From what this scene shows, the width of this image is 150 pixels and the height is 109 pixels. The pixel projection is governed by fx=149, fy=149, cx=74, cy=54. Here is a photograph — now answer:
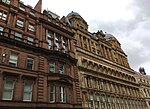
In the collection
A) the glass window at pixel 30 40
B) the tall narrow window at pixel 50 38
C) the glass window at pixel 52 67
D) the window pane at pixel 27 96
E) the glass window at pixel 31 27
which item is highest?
A: the glass window at pixel 31 27

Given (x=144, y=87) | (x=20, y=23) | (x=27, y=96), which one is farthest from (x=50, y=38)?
(x=144, y=87)

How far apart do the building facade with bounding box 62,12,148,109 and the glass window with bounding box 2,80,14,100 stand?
12.4 m

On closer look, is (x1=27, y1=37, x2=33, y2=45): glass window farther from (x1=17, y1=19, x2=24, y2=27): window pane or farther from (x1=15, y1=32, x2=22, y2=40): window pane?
(x1=17, y1=19, x2=24, y2=27): window pane

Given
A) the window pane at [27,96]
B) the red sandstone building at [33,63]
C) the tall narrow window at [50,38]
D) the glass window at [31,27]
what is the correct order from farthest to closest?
the tall narrow window at [50,38] < the glass window at [31,27] < the window pane at [27,96] < the red sandstone building at [33,63]

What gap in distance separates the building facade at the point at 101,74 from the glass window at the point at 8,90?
1240 cm

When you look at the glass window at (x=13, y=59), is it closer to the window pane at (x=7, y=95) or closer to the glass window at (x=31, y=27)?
the window pane at (x=7, y=95)

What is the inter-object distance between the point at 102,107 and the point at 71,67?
10.0 m

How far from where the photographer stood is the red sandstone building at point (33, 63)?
18438 mm

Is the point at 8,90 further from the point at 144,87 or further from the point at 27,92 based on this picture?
the point at 144,87

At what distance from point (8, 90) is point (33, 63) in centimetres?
529

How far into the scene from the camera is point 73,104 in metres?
22.8

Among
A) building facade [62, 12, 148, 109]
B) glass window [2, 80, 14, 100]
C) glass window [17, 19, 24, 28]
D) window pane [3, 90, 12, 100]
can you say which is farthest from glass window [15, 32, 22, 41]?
building facade [62, 12, 148, 109]

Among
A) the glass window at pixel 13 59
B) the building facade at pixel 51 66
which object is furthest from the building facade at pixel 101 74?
the glass window at pixel 13 59

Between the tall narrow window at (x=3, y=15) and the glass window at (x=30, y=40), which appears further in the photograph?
the glass window at (x=30, y=40)
